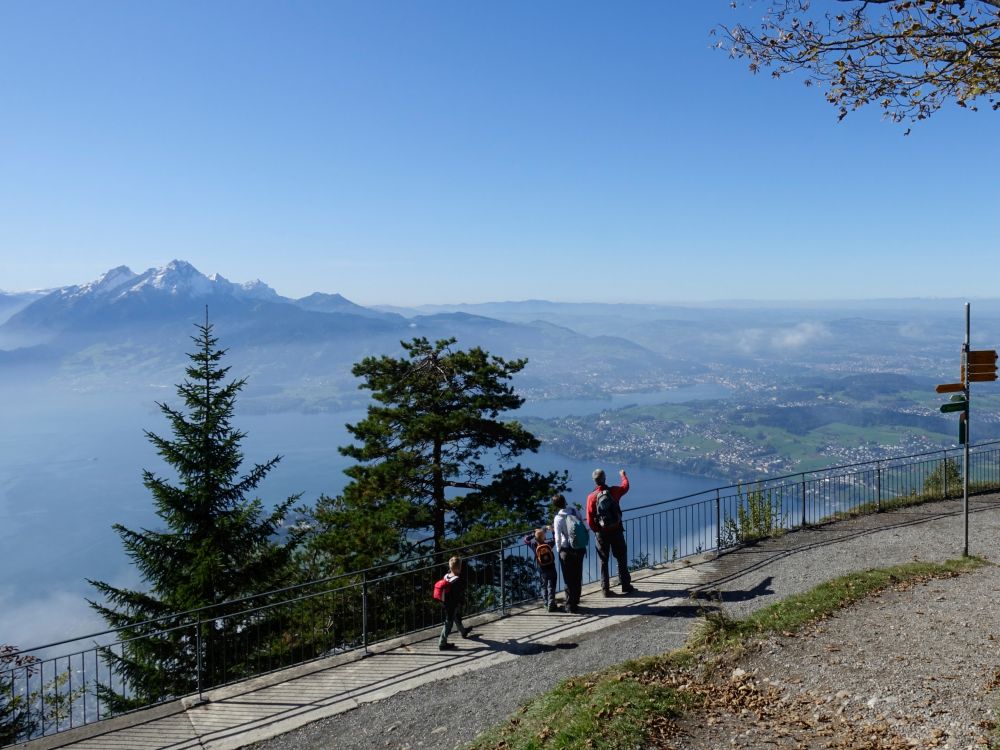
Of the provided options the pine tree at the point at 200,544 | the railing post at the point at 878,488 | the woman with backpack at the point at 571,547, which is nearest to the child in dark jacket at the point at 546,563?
the woman with backpack at the point at 571,547

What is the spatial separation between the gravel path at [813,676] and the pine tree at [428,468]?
402 inches

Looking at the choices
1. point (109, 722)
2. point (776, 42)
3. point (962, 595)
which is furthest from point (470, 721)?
point (776, 42)

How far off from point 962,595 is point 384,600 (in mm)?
11737

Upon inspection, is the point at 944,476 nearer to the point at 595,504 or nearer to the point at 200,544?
the point at 595,504

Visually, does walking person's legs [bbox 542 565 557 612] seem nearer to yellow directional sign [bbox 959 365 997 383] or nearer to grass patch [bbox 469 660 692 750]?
grass patch [bbox 469 660 692 750]

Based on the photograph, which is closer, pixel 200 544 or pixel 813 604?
pixel 813 604

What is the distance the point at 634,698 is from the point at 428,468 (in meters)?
14.8

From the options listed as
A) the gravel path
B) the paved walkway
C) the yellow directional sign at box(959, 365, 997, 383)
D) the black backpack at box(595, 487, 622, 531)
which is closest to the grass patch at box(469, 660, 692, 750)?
the gravel path

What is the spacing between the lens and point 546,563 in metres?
9.80

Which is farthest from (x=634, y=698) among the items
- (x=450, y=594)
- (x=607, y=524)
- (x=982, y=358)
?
(x=982, y=358)

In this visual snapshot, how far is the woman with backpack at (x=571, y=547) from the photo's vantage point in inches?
390

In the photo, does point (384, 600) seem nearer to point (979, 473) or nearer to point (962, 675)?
point (962, 675)

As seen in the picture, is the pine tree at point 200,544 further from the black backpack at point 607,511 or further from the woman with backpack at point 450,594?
the black backpack at point 607,511

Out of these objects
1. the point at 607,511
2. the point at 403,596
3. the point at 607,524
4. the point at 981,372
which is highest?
the point at 981,372
